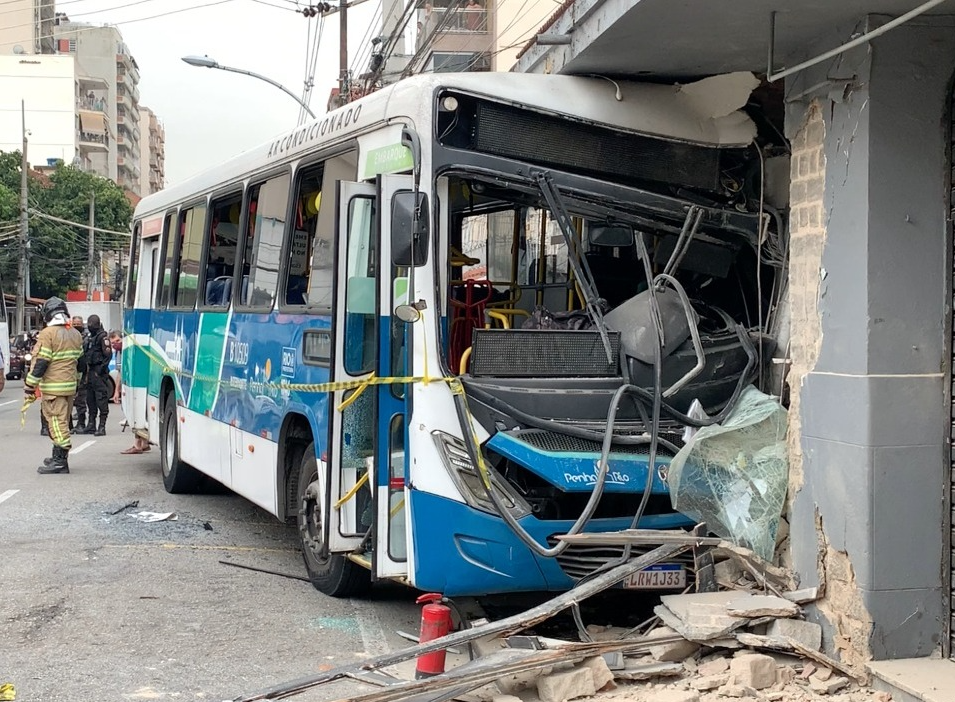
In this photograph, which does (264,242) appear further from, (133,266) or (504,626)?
(133,266)

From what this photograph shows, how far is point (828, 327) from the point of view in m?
5.07

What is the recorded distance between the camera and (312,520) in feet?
22.6

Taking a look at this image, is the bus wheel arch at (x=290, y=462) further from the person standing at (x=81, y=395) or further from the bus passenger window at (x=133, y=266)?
the person standing at (x=81, y=395)

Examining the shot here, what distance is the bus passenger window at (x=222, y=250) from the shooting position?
854 centimetres

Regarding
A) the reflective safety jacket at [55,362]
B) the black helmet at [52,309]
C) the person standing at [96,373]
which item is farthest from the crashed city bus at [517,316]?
the person standing at [96,373]

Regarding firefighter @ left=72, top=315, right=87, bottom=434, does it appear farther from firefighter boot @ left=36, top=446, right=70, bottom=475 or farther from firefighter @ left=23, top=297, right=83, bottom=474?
firefighter boot @ left=36, top=446, right=70, bottom=475

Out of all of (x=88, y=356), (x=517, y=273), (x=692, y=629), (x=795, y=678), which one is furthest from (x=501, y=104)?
(x=88, y=356)

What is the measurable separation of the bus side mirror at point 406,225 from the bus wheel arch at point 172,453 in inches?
230

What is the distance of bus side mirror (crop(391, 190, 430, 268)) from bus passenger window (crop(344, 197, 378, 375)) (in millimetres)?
513

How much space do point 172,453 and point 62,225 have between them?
156ft

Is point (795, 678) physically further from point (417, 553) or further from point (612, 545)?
point (417, 553)

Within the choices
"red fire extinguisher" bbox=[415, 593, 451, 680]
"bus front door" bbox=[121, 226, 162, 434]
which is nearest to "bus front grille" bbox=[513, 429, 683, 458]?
"red fire extinguisher" bbox=[415, 593, 451, 680]

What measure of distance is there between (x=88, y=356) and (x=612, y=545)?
13.0m

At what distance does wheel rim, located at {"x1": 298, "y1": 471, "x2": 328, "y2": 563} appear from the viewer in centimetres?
671
